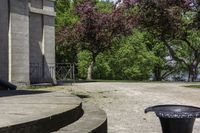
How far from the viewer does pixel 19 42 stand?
19547 mm

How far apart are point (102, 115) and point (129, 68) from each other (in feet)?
145

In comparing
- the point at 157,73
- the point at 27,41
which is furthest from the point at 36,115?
the point at 157,73

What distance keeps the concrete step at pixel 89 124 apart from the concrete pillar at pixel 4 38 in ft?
38.9

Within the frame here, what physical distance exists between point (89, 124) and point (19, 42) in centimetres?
1376

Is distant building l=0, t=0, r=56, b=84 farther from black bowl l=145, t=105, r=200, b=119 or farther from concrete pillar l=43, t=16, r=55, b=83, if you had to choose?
black bowl l=145, t=105, r=200, b=119

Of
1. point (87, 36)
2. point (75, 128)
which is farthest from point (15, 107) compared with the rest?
point (87, 36)

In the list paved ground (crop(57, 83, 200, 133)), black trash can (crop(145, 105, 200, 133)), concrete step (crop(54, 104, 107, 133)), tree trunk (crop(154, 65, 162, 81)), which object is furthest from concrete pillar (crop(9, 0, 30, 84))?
tree trunk (crop(154, 65, 162, 81))

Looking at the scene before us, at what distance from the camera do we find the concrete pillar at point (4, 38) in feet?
61.1

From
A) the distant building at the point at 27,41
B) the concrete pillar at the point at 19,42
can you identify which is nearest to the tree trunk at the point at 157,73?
the distant building at the point at 27,41

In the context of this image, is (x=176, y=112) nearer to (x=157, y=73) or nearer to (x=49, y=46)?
(x=49, y=46)

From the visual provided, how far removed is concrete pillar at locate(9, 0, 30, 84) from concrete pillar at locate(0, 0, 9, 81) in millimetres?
254

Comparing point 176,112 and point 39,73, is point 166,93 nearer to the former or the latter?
point 39,73

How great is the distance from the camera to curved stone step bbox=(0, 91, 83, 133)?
5238 millimetres

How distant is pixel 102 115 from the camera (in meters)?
7.16
